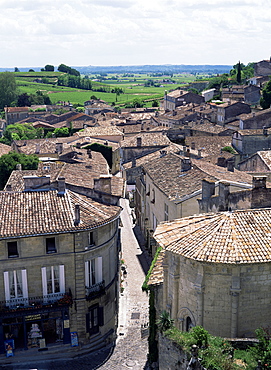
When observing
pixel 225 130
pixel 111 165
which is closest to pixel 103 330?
pixel 111 165

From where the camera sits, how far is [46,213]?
110 ft

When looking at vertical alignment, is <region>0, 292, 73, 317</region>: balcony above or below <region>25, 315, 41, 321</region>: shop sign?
above

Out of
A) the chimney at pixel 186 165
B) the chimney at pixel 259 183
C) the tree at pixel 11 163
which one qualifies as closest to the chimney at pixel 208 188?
the chimney at pixel 259 183

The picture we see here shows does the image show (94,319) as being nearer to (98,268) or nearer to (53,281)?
(98,268)

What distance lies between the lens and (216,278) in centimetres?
2359

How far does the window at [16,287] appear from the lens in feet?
103

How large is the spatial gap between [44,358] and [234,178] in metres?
21.8

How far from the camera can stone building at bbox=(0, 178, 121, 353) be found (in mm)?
31438

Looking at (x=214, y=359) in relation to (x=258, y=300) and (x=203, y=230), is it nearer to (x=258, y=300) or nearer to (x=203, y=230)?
(x=258, y=300)

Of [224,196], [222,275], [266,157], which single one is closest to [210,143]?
[266,157]

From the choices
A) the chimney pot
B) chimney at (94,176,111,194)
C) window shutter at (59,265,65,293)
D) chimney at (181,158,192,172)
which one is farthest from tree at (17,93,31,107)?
window shutter at (59,265,65,293)

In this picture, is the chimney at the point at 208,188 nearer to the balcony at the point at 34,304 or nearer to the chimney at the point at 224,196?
the chimney at the point at 224,196

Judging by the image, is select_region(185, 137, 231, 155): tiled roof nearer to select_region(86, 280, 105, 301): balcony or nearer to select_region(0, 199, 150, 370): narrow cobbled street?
select_region(0, 199, 150, 370): narrow cobbled street

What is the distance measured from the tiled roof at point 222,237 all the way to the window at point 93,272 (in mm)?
7728
